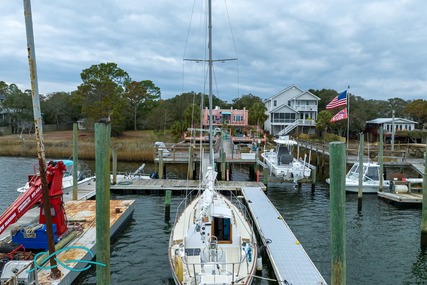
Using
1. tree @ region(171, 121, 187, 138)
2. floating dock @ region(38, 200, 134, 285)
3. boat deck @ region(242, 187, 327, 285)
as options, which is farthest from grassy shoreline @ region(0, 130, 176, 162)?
boat deck @ region(242, 187, 327, 285)

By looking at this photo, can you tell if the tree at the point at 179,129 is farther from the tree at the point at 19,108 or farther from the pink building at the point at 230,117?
the tree at the point at 19,108

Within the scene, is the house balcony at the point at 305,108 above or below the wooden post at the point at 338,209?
above

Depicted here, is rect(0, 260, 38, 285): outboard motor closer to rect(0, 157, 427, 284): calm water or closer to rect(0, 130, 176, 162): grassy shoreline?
rect(0, 157, 427, 284): calm water

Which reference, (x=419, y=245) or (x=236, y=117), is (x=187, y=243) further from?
(x=236, y=117)

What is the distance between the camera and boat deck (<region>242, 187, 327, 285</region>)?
35.1ft

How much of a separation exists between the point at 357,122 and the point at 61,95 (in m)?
62.1

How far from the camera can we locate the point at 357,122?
2197 inches

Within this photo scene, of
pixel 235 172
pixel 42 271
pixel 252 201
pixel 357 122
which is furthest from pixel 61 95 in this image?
pixel 42 271

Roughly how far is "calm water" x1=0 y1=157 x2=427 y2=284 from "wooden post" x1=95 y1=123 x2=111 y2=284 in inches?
221

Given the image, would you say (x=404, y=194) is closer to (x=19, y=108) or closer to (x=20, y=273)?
(x=20, y=273)

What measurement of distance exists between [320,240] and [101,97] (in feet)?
173

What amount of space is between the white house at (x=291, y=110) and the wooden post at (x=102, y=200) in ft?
163

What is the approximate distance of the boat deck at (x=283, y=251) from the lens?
1071 centimetres

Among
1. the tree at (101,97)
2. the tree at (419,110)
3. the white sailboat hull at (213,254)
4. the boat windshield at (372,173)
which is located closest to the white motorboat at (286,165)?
the boat windshield at (372,173)
